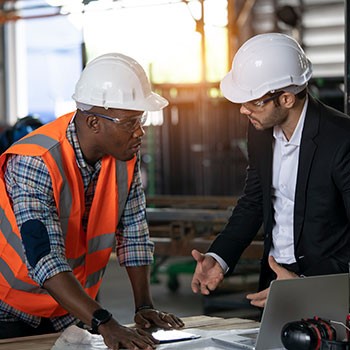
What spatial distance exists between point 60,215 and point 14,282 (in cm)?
33

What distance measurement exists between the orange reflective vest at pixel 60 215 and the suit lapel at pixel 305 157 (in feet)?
2.49

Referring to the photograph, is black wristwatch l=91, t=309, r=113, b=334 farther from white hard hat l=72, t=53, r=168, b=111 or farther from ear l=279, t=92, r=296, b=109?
ear l=279, t=92, r=296, b=109

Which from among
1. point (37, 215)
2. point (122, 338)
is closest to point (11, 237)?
point (37, 215)

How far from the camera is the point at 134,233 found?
3.65m

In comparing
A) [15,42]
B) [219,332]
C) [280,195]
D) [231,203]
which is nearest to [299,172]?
[280,195]

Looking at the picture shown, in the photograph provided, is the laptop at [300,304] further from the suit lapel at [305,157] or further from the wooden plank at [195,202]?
the wooden plank at [195,202]

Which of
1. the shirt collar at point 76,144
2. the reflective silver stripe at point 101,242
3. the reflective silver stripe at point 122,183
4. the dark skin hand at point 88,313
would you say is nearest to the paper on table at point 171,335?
the dark skin hand at point 88,313

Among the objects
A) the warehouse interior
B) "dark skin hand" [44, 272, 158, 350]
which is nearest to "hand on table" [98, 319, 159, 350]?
"dark skin hand" [44, 272, 158, 350]

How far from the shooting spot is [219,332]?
3102mm

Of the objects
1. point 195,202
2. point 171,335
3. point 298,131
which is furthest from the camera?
point 195,202

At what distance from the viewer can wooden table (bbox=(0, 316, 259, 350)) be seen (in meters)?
2.99

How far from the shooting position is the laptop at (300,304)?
265 cm

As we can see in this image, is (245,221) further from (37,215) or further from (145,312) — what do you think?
(37,215)

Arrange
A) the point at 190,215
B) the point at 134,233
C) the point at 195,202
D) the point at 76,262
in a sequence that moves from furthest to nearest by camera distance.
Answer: the point at 195,202 → the point at 190,215 → the point at 134,233 → the point at 76,262
